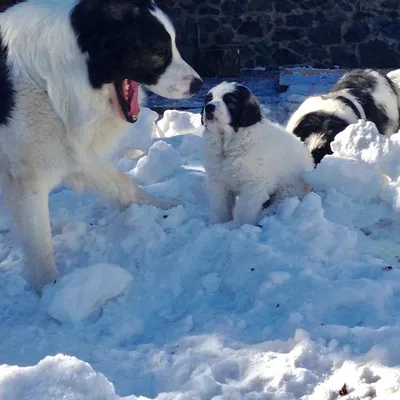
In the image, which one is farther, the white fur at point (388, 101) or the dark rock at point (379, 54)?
the dark rock at point (379, 54)

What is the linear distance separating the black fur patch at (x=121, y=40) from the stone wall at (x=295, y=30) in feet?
28.9

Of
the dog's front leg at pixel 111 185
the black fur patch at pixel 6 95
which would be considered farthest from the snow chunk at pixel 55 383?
the dog's front leg at pixel 111 185

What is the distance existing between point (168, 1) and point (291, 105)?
4.80m

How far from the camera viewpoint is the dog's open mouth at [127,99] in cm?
342

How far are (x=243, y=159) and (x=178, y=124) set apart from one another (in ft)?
6.86

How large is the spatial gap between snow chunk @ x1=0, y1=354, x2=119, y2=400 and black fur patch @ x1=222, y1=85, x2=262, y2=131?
2.30 m

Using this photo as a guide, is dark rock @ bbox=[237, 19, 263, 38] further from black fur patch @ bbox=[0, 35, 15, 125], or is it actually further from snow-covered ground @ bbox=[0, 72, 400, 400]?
black fur patch @ bbox=[0, 35, 15, 125]

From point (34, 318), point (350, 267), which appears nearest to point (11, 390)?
point (34, 318)

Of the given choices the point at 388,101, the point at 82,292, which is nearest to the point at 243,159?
the point at 82,292

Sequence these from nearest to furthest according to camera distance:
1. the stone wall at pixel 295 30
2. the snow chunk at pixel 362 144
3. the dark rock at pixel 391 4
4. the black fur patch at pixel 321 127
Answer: the snow chunk at pixel 362 144
the black fur patch at pixel 321 127
the dark rock at pixel 391 4
the stone wall at pixel 295 30

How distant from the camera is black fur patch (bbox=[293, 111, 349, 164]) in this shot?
5.03m

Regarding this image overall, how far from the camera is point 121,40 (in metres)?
3.23

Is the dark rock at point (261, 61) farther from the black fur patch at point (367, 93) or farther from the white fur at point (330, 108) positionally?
the white fur at point (330, 108)

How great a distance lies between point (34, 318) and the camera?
3.18 m
